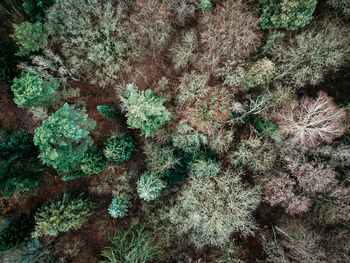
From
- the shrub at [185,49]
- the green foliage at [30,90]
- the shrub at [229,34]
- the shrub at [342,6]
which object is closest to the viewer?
the green foliage at [30,90]

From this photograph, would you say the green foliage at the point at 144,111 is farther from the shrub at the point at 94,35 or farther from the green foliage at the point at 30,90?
the green foliage at the point at 30,90

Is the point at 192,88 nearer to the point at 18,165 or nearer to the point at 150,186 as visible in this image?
the point at 150,186

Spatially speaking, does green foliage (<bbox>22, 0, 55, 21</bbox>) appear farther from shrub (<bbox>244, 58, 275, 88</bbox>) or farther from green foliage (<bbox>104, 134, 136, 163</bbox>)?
shrub (<bbox>244, 58, 275, 88</bbox>)

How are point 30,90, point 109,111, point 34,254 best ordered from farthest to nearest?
point 34,254
point 109,111
point 30,90

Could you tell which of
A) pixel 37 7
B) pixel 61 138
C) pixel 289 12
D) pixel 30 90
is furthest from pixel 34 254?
pixel 289 12

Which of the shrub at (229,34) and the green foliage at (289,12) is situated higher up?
the green foliage at (289,12)

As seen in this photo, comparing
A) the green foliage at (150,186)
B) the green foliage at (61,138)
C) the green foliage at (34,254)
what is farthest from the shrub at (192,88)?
the green foliage at (34,254)

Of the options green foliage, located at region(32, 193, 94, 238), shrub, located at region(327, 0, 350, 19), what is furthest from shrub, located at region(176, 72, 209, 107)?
green foliage, located at region(32, 193, 94, 238)
